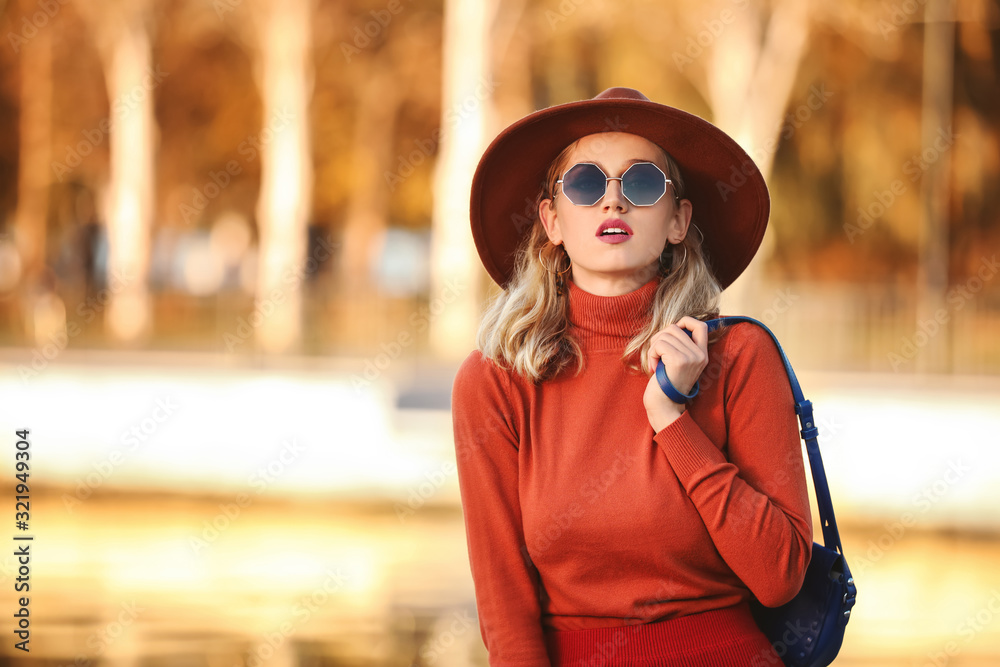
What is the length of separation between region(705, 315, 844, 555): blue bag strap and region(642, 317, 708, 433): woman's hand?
10cm

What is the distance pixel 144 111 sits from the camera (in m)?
29.0

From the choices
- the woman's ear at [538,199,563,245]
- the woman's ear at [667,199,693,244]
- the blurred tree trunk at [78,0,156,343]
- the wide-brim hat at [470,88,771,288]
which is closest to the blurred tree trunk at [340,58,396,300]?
the blurred tree trunk at [78,0,156,343]

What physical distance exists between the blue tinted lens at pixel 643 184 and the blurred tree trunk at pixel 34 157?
30349 millimetres

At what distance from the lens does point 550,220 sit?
2.81m

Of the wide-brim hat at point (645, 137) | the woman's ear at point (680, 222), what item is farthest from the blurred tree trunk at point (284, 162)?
the woman's ear at point (680, 222)

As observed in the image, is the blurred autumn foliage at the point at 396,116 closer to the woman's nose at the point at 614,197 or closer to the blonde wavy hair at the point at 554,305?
the blonde wavy hair at the point at 554,305

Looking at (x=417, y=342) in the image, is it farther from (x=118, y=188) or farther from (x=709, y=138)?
(x=709, y=138)

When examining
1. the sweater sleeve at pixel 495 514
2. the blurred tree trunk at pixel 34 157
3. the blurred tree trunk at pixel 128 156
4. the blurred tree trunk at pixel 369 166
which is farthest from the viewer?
the blurred tree trunk at pixel 369 166

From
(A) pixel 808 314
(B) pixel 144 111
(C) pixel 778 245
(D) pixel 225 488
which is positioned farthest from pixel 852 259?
(D) pixel 225 488

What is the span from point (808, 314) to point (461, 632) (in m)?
14.3

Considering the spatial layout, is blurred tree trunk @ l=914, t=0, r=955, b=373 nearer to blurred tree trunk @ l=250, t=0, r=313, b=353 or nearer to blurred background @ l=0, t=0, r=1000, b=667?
blurred background @ l=0, t=0, r=1000, b=667

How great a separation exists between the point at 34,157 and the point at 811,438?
3494 centimetres

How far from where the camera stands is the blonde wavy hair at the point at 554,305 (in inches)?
100

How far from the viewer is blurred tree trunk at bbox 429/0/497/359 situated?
22234mm
